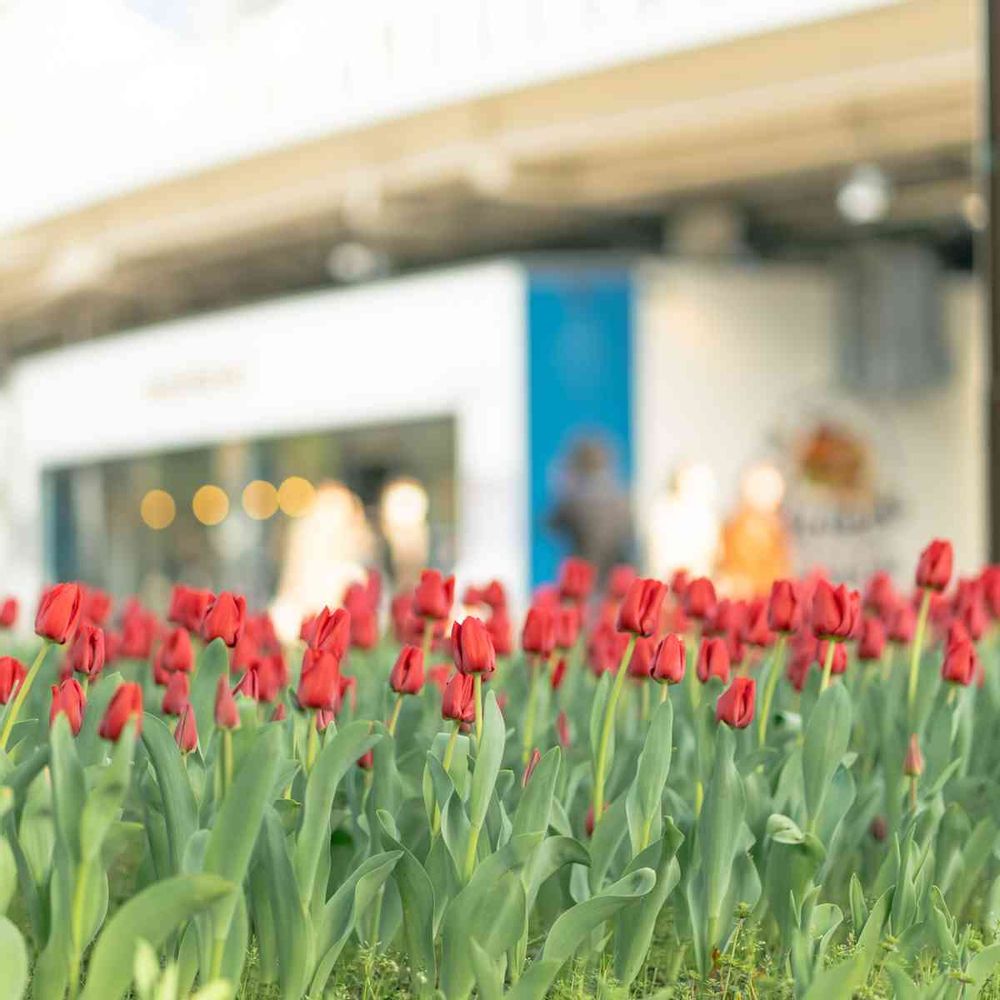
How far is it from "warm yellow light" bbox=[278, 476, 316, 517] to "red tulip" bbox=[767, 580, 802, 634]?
1311cm

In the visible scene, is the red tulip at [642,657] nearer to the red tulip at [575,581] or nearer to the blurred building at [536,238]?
the red tulip at [575,581]

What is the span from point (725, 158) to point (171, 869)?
1223 centimetres

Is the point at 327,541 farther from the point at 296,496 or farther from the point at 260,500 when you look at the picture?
the point at 260,500

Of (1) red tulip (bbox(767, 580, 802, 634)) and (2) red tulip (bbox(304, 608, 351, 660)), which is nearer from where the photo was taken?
(2) red tulip (bbox(304, 608, 351, 660))

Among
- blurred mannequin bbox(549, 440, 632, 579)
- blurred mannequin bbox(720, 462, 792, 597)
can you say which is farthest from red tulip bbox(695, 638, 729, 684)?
blurred mannequin bbox(549, 440, 632, 579)

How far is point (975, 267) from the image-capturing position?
1544cm

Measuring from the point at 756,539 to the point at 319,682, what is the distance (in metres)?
11.1

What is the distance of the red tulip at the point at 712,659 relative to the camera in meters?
2.16

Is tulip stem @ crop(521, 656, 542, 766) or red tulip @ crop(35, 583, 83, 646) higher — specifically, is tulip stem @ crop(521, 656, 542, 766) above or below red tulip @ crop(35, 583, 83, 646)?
below

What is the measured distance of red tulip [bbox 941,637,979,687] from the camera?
2289mm

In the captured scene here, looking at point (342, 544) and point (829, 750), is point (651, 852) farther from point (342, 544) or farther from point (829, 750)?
point (342, 544)

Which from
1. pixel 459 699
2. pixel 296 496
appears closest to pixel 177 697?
pixel 459 699

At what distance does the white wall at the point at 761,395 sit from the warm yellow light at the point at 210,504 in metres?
4.65

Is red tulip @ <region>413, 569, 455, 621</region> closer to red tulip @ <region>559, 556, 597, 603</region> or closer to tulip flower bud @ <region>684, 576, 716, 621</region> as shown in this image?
tulip flower bud @ <region>684, 576, 716, 621</region>
